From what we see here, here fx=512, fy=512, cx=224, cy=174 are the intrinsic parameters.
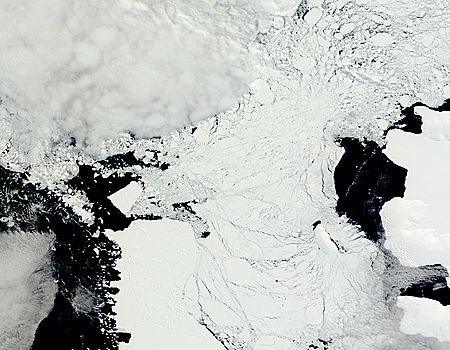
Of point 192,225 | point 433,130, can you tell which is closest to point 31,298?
point 192,225

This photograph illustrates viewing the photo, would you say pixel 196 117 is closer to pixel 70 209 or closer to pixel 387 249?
pixel 70 209

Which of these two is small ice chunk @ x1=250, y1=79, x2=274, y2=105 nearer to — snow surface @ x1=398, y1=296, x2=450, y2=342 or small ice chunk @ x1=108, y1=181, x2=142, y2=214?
small ice chunk @ x1=108, y1=181, x2=142, y2=214

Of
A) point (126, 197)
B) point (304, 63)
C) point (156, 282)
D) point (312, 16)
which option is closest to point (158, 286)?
point (156, 282)

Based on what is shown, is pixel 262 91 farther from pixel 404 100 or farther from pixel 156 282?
pixel 156 282

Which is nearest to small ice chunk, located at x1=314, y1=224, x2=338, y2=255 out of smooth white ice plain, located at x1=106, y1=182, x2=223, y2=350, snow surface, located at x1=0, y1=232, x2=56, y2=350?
smooth white ice plain, located at x1=106, y1=182, x2=223, y2=350

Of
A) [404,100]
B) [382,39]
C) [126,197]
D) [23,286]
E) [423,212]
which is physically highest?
[382,39]

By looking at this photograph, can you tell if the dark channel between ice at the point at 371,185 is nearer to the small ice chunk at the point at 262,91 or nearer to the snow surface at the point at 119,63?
the small ice chunk at the point at 262,91
